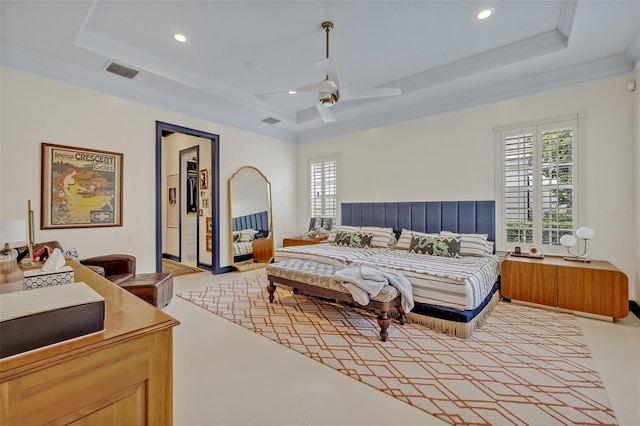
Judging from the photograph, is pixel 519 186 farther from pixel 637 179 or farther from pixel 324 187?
pixel 324 187

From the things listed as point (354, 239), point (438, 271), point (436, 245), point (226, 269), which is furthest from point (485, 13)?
point (226, 269)

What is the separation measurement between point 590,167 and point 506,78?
5.08 feet

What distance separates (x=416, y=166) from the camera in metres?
5.15

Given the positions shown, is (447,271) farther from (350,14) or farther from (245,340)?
(350,14)

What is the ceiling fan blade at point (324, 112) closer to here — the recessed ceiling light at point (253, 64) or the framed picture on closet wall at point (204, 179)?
the recessed ceiling light at point (253, 64)

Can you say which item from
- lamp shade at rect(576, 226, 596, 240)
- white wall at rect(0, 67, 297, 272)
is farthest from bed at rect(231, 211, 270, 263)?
lamp shade at rect(576, 226, 596, 240)

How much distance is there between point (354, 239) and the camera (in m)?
5.04

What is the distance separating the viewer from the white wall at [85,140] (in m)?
3.39

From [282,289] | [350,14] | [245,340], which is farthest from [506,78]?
[245,340]

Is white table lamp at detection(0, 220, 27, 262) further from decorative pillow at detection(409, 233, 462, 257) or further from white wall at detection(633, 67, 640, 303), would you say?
white wall at detection(633, 67, 640, 303)

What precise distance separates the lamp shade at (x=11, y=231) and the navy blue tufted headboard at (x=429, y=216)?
469cm

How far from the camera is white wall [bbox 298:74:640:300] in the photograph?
3.53 m

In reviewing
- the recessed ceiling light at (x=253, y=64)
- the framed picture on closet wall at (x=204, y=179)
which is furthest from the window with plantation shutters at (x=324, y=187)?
the recessed ceiling light at (x=253, y=64)

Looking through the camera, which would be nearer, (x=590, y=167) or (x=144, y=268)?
(x=590, y=167)
